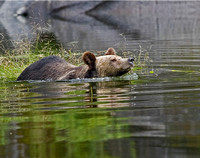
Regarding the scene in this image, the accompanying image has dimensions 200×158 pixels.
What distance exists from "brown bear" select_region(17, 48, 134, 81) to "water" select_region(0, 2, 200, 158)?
188 millimetres

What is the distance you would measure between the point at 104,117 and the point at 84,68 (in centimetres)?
471

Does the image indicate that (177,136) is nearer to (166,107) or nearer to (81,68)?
(166,107)

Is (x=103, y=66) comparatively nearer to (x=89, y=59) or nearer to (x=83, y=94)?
(x=89, y=59)

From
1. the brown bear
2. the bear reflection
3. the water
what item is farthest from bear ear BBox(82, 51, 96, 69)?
the bear reflection

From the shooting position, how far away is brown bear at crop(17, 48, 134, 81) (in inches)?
423

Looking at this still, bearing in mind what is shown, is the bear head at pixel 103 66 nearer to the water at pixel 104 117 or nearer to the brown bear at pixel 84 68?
the brown bear at pixel 84 68

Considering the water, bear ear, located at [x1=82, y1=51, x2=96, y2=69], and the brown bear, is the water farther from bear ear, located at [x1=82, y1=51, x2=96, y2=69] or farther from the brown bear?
bear ear, located at [x1=82, y1=51, x2=96, y2=69]

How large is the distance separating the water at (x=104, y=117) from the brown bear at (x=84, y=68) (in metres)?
0.19

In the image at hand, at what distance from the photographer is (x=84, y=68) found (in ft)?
35.9

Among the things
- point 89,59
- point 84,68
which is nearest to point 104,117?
point 89,59

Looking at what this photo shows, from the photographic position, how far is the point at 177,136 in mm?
4969

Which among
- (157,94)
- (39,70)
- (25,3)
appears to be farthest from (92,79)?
(25,3)

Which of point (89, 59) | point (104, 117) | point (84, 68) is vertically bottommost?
point (104, 117)

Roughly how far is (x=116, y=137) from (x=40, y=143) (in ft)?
2.43
